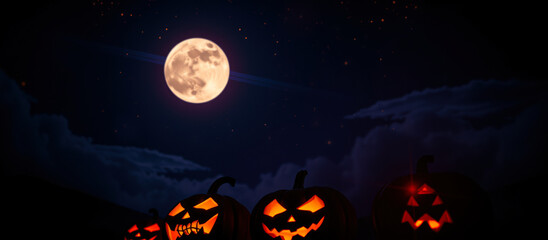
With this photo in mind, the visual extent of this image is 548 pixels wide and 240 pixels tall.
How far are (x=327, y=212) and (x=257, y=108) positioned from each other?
428cm

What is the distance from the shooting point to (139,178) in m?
8.55

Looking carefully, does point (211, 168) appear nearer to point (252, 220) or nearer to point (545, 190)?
point (252, 220)

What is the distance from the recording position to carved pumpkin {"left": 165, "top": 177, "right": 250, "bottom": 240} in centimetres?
293

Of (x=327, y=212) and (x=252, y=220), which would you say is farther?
(x=252, y=220)

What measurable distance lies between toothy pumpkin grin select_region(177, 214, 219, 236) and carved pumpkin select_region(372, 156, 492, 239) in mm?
1552

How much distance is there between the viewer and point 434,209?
94.8 inches

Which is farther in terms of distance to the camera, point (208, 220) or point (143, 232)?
point (143, 232)

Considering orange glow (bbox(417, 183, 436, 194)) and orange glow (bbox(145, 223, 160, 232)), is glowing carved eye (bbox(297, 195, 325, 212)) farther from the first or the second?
orange glow (bbox(145, 223, 160, 232))

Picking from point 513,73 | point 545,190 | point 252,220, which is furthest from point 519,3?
point 252,220

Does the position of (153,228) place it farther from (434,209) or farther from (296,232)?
(434,209)

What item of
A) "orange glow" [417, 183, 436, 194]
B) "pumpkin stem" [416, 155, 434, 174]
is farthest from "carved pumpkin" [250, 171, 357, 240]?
"pumpkin stem" [416, 155, 434, 174]

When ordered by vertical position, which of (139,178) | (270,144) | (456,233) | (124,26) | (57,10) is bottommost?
(456,233)

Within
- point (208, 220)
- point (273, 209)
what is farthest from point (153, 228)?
point (273, 209)

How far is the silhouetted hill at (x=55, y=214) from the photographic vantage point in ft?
17.0
